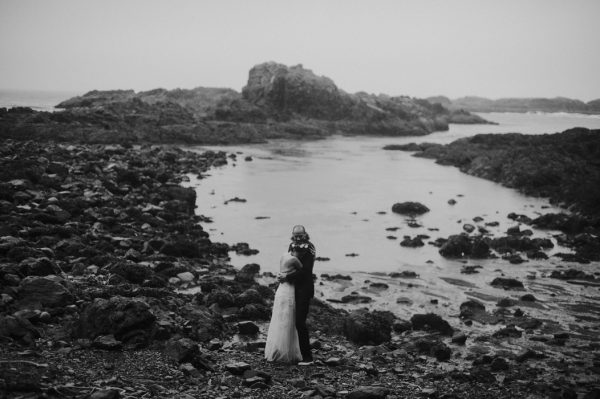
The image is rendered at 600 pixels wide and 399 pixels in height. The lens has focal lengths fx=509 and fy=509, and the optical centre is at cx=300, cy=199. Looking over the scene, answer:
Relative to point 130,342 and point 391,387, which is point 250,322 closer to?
point 130,342

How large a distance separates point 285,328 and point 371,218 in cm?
1601

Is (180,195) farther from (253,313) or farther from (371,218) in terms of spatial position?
(253,313)

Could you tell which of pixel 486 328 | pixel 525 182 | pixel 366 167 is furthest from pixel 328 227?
pixel 366 167

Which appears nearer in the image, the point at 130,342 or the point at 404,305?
the point at 130,342

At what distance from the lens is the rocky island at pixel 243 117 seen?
45.0 meters

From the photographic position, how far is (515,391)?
7.67 metres

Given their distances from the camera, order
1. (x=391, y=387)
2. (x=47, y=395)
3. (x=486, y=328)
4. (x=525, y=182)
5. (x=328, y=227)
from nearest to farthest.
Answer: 1. (x=47, y=395)
2. (x=391, y=387)
3. (x=486, y=328)
4. (x=328, y=227)
5. (x=525, y=182)

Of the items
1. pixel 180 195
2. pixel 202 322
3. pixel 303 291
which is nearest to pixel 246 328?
pixel 202 322

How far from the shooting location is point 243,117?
252ft

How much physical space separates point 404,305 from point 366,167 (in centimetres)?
3107

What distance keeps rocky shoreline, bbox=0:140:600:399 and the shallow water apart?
3.30 feet

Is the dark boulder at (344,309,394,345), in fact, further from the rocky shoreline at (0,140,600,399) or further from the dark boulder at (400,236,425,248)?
the dark boulder at (400,236,425,248)

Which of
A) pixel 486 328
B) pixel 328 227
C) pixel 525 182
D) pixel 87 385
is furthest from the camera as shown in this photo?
pixel 525 182

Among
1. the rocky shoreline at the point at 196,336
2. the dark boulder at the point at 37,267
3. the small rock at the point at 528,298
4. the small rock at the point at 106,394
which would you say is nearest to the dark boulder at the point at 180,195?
the rocky shoreline at the point at 196,336
